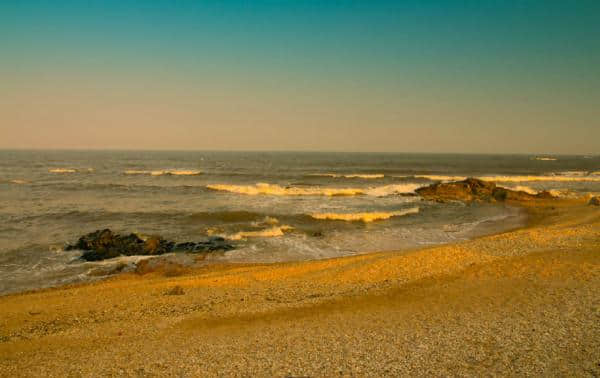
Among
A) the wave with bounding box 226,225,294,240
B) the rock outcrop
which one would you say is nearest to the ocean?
the wave with bounding box 226,225,294,240

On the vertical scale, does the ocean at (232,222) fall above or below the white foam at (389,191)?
below

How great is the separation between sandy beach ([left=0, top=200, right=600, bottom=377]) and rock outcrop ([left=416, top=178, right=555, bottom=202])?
23.8m

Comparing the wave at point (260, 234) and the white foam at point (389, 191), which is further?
the white foam at point (389, 191)

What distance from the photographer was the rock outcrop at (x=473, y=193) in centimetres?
3697

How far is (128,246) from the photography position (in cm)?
1852

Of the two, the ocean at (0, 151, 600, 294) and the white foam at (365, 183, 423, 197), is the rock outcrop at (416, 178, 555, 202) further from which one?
the white foam at (365, 183, 423, 197)

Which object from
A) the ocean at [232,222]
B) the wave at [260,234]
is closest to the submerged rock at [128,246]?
the ocean at [232,222]

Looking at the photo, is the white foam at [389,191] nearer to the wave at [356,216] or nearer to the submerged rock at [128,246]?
the wave at [356,216]

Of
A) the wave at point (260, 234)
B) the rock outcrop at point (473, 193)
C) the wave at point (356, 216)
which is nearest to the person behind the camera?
the wave at point (260, 234)

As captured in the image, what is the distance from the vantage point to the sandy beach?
A: 6840 millimetres

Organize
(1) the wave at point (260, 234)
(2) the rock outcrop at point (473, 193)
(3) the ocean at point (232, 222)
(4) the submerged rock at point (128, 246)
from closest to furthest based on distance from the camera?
(3) the ocean at point (232, 222)
(4) the submerged rock at point (128, 246)
(1) the wave at point (260, 234)
(2) the rock outcrop at point (473, 193)

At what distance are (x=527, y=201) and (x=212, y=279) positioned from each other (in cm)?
3154

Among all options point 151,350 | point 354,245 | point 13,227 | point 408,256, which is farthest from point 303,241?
point 13,227

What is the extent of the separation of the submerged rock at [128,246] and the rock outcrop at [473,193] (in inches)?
964
